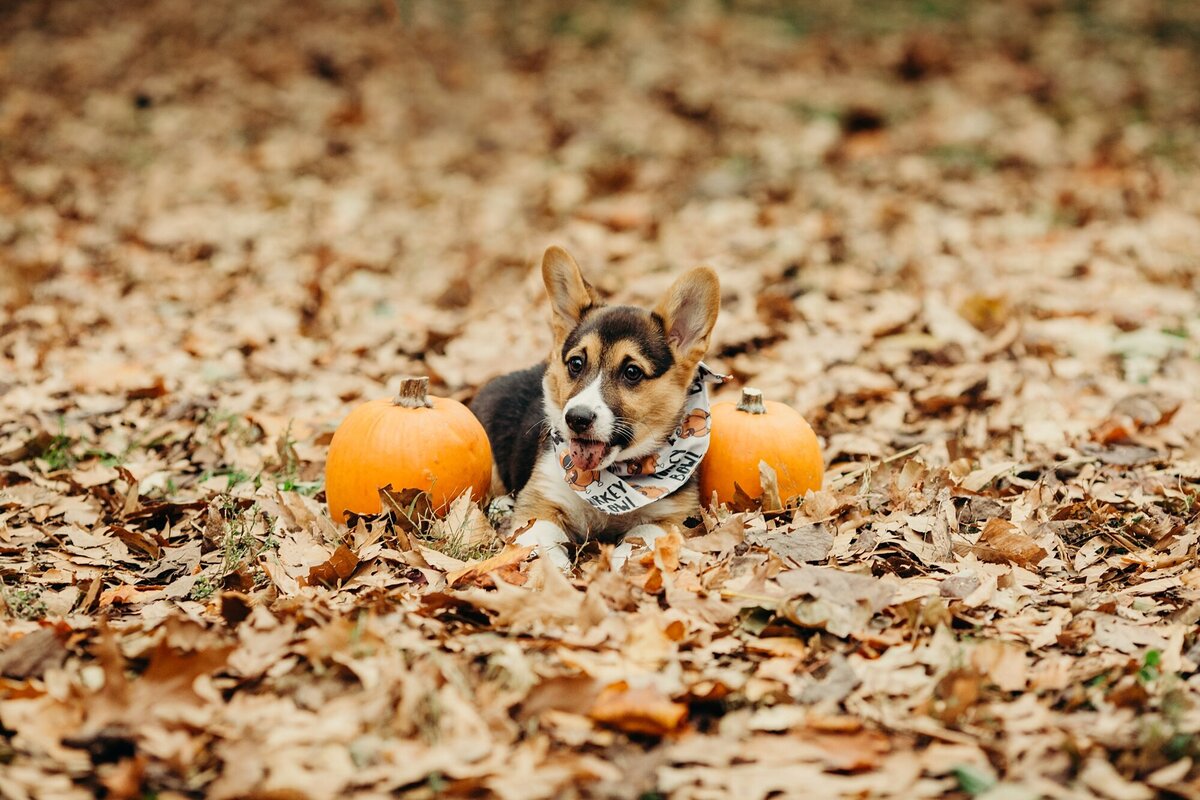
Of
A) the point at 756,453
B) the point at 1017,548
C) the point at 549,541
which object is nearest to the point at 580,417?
the point at 549,541

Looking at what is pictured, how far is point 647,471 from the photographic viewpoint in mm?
4348

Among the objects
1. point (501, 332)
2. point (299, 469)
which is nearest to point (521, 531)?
point (299, 469)

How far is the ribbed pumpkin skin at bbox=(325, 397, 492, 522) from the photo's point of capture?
4.29 metres

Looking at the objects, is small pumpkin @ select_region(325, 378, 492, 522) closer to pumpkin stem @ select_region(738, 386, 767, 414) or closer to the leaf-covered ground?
the leaf-covered ground

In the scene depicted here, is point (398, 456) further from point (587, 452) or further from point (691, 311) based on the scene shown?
point (691, 311)

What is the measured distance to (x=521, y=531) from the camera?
13.9 feet

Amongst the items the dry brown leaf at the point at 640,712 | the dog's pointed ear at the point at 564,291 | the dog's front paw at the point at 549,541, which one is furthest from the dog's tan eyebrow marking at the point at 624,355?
the dry brown leaf at the point at 640,712

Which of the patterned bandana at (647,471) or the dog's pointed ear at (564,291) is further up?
the dog's pointed ear at (564,291)

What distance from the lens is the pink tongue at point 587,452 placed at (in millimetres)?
4219

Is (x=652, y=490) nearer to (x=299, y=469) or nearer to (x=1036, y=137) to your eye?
(x=299, y=469)

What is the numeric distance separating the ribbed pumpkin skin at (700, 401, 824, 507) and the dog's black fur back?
823mm

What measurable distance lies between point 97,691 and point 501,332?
14.8 ft

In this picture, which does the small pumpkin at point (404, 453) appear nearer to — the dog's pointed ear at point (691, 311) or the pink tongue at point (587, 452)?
the pink tongue at point (587, 452)

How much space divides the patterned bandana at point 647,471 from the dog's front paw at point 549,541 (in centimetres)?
19
